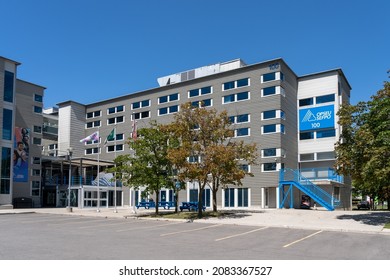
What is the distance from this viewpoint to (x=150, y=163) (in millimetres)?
30953

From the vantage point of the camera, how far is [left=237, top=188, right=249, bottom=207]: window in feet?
148

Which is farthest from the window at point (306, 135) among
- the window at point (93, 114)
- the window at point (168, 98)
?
the window at point (93, 114)

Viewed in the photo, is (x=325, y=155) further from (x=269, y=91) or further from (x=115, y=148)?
(x=115, y=148)

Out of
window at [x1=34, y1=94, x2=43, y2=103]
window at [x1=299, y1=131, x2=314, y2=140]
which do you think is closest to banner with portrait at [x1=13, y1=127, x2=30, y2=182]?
window at [x1=34, y1=94, x2=43, y2=103]

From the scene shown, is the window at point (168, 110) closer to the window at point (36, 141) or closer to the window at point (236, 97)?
the window at point (236, 97)

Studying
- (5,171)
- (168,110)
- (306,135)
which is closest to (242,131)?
(306,135)

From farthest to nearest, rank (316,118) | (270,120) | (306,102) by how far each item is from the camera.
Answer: (306,102)
(316,118)
(270,120)

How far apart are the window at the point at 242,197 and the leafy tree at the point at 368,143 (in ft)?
61.3

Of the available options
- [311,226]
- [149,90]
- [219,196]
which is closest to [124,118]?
[149,90]

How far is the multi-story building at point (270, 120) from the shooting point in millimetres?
43750

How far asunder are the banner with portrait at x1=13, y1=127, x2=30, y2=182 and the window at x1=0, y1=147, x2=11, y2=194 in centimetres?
242

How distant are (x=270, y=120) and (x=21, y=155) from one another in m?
29.4

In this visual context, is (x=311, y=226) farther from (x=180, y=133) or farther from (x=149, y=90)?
(x=149, y=90)

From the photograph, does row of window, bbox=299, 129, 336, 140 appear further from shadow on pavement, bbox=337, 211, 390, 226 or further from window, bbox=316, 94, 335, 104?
shadow on pavement, bbox=337, 211, 390, 226
